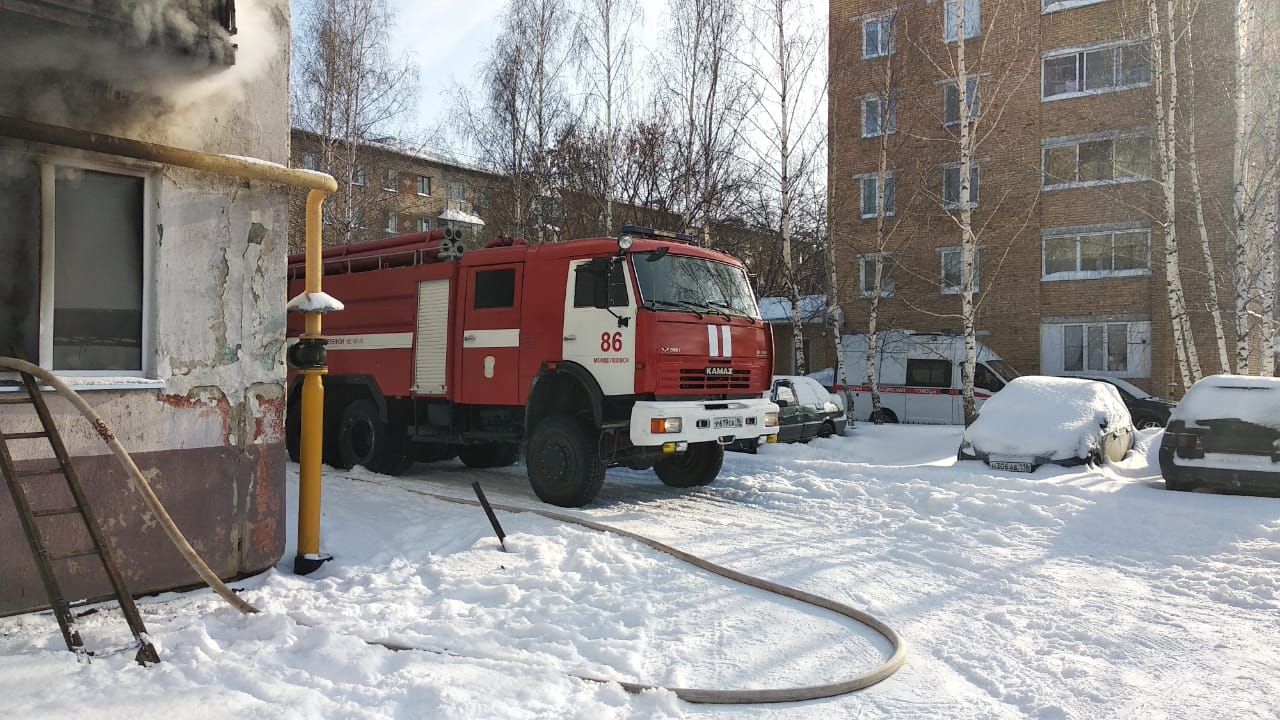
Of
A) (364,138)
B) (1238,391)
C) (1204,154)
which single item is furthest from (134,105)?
(1204,154)

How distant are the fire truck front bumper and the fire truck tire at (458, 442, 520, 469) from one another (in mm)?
3977

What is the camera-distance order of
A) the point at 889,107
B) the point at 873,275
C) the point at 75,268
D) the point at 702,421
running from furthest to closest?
the point at 873,275, the point at 889,107, the point at 702,421, the point at 75,268

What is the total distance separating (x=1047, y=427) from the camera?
398 inches

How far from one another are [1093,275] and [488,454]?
19675mm

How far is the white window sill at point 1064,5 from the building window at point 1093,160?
4.03m

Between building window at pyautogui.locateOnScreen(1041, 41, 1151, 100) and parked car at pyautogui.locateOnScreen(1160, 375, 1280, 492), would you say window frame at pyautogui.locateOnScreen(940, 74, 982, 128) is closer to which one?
building window at pyautogui.locateOnScreen(1041, 41, 1151, 100)

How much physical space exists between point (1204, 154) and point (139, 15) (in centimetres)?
2451

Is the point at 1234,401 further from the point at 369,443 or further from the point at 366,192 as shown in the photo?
the point at 366,192

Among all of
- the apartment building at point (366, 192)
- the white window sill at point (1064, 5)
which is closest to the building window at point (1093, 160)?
the white window sill at point (1064, 5)

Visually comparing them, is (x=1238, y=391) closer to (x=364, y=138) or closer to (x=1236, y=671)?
(x=1236, y=671)

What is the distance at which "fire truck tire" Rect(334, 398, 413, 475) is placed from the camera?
10273mm

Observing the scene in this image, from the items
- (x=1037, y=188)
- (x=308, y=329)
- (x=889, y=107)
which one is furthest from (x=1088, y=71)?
(x=308, y=329)

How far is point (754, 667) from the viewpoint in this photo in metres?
4.12

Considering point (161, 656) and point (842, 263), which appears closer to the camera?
point (161, 656)
